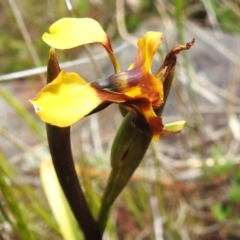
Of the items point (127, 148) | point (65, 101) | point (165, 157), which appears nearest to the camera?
point (65, 101)

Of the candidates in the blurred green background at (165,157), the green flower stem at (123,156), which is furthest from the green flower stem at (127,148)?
the blurred green background at (165,157)

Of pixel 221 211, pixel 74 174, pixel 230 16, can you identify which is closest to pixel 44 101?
pixel 74 174

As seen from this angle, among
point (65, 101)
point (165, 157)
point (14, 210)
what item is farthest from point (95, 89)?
point (165, 157)

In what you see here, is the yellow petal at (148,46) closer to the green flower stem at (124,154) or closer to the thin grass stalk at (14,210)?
the green flower stem at (124,154)

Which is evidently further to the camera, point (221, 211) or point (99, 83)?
point (221, 211)

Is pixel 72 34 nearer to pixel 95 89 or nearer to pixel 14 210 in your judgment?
pixel 95 89

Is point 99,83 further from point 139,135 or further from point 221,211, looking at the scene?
point 221,211
